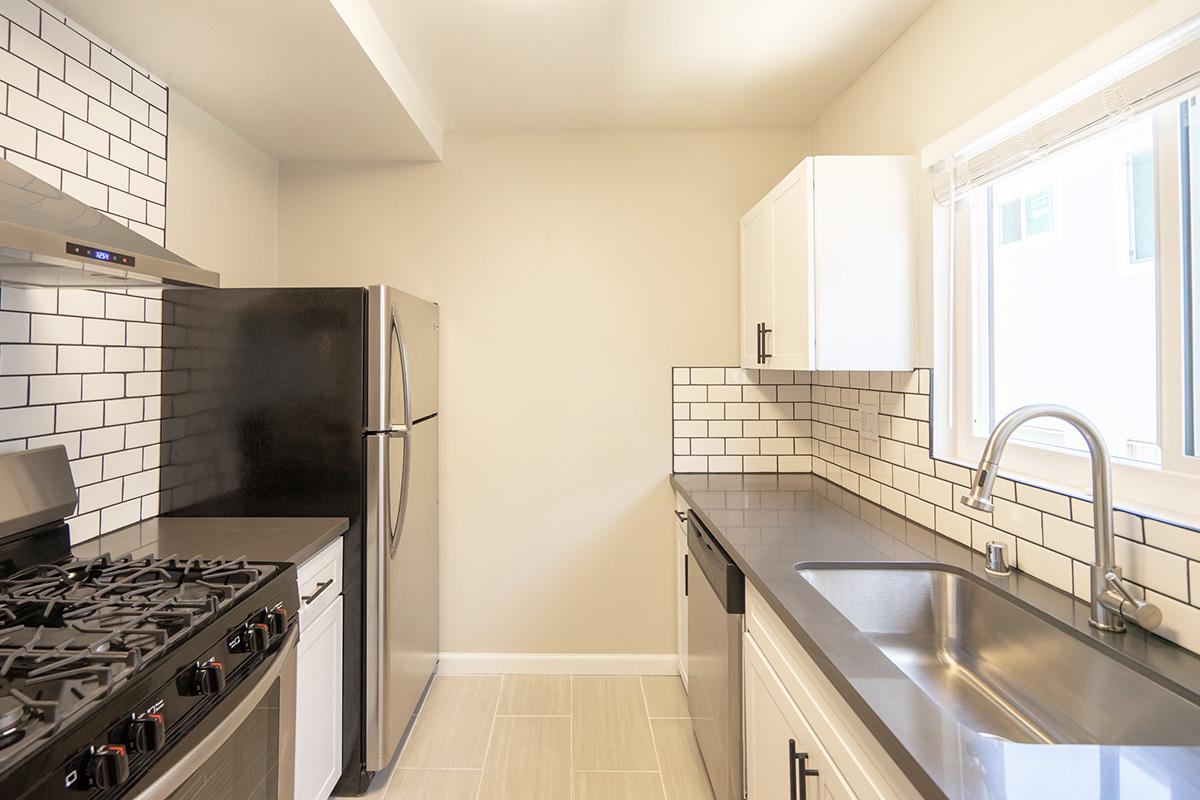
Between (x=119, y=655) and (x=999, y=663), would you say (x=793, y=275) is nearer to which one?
(x=999, y=663)

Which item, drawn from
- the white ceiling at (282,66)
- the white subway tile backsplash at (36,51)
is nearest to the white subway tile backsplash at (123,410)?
the white subway tile backsplash at (36,51)

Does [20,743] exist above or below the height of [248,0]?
below

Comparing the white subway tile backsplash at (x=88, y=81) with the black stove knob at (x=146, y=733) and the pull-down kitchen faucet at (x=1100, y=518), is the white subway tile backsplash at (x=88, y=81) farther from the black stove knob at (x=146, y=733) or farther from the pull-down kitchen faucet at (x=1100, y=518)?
the pull-down kitchen faucet at (x=1100, y=518)

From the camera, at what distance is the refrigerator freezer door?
2.11 metres

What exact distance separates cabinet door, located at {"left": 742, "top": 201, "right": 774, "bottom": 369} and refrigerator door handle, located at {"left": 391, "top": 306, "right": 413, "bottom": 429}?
4.76ft

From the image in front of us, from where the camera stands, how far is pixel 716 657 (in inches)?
74.1

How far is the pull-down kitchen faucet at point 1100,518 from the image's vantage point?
1184 millimetres

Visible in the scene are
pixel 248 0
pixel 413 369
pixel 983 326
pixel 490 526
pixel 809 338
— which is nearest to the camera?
pixel 248 0

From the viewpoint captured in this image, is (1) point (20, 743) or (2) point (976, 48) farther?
(2) point (976, 48)

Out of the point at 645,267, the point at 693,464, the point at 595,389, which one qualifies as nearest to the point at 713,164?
the point at 645,267

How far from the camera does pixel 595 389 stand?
3023 millimetres

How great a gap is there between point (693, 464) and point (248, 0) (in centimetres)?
242

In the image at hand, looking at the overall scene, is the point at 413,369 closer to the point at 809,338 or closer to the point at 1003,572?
the point at 809,338

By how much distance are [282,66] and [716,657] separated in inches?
93.7
